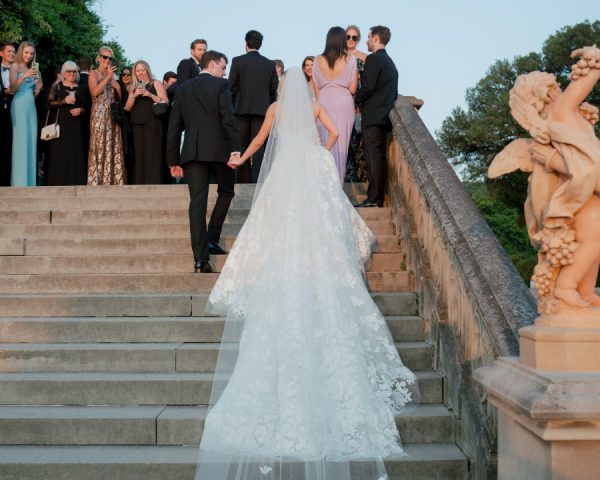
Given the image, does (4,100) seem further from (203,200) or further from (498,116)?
(498,116)

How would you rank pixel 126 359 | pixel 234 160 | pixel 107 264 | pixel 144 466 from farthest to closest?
1. pixel 234 160
2. pixel 107 264
3. pixel 126 359
4. pixel 144 466

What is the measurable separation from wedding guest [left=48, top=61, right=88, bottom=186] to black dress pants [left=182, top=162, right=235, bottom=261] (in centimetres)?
422

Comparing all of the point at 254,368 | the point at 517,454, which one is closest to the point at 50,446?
the point at 254,368

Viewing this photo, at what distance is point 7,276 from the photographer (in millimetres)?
6836

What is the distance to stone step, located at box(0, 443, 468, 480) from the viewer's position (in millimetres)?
4277

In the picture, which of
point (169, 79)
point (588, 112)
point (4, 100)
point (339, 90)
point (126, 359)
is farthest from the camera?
point (169, 79)

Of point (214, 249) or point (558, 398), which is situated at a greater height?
point (214, 249)

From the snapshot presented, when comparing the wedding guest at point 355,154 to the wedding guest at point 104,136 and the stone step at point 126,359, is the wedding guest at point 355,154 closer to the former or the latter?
the wedding guest at point 104,136

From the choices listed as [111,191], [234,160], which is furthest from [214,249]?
[111,191]

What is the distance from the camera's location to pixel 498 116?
32312mm

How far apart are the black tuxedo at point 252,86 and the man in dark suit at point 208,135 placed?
2259mm

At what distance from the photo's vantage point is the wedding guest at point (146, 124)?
35.7 ft

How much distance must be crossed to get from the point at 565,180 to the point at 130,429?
3.27m

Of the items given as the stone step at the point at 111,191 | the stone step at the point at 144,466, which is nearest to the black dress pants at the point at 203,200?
the stone step at the point at 111,191
